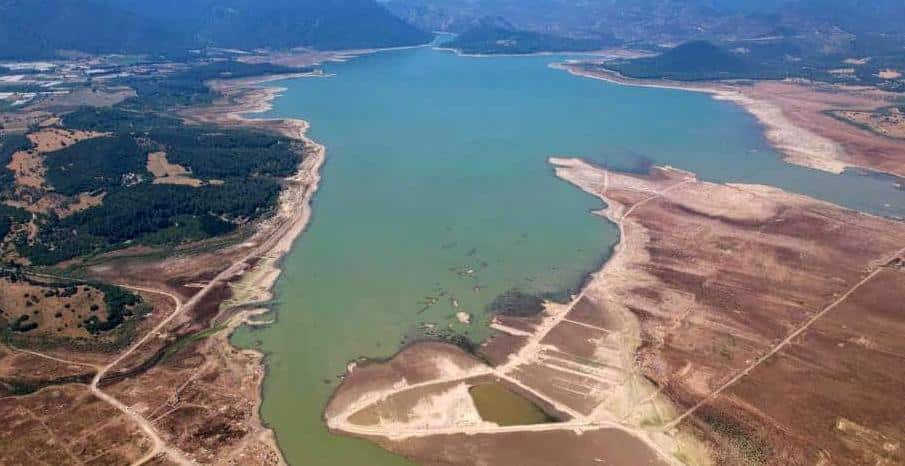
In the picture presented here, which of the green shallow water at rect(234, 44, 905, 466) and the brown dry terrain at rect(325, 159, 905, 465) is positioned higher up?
the green shallow water at rect(234, 44, 905, 466)

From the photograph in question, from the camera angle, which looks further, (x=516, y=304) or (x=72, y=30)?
(x=72, y=30)

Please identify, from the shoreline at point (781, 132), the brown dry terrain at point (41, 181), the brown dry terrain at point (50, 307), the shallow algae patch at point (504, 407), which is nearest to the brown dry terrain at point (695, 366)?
the shallow algae patch at point (504, 407)

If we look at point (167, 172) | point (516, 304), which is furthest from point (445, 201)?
point (167, 172)

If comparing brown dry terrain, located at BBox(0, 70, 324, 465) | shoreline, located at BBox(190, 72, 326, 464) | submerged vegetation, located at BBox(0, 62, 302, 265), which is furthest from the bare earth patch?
brown dry terrain, located at BBox(0, 70, 324, 465)

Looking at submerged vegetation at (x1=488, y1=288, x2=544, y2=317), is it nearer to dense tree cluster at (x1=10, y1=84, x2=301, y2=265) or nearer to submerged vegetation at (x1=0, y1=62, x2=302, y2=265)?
submerged vegetation at (x1=0, y1=62, x2=302, y2=265)

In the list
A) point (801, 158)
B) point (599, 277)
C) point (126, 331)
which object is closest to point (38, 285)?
point (126, 331)

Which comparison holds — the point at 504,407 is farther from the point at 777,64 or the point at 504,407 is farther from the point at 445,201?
the point at 777,64
